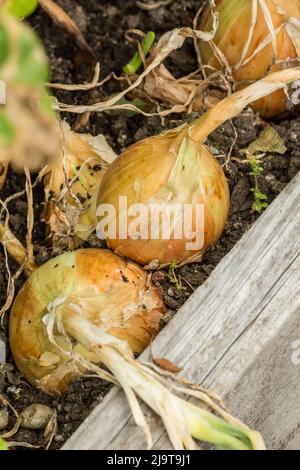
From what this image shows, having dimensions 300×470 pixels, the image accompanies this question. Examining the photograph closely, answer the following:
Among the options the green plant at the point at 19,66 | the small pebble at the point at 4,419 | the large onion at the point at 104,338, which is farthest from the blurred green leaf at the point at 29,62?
the small pebble at the point at 4,419

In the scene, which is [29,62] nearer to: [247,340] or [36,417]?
[247,340]

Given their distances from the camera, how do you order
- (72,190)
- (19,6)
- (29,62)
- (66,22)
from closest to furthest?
(29,62) < (19,6) < (72,190) < (66,22)

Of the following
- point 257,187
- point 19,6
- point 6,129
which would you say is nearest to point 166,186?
point 257,187

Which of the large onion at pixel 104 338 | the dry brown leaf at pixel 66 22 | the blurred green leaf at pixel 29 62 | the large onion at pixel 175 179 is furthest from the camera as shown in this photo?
the dry brown leaf at pixel 66 22

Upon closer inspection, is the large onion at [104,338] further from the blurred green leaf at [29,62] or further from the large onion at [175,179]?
the blurred green leaf at [29,62]

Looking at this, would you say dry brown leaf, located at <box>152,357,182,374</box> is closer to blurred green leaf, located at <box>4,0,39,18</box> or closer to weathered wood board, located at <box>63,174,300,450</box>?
weathered wood board, located at <box>63,174,300,450</box>

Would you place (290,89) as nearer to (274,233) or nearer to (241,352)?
(274,233)

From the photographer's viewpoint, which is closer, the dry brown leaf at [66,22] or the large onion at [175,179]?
the large onion at [175,179]
